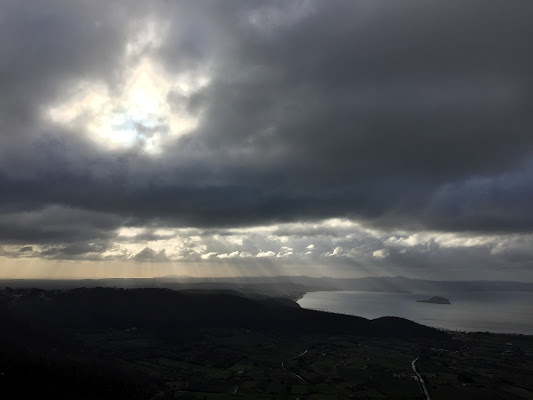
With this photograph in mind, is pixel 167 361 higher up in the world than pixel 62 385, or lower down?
lower down

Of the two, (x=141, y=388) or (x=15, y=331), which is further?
(x=15, y=331)

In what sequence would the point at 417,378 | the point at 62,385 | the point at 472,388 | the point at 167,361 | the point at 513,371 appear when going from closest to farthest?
the point at 62,385
the point at 472,388
the point at 417,378
the point at 513,371
the point at 167,361

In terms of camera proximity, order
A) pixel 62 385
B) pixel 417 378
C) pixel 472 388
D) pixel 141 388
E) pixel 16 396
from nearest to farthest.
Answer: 1. pixel 16 396
2. pixel 62 385
3. pixel 141 388
4. pixel 472 388
5. pixel 417 378

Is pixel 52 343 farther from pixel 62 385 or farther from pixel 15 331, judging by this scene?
pixel 62 385

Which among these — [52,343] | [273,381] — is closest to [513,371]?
[273,381]

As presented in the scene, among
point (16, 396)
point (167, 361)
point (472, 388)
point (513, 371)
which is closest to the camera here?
point (16, 396)

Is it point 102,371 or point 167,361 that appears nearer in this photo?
point 102,371

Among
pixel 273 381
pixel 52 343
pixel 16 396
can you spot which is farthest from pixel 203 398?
pixel 52 343

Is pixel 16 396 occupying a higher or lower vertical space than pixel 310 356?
higher

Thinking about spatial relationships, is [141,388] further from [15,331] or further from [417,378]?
[15,331]
